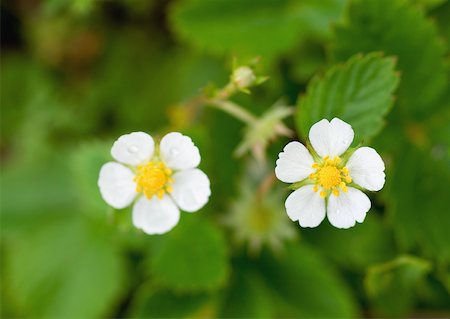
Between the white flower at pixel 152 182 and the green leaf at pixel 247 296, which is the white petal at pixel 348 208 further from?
the green leaf at pixel 247 296

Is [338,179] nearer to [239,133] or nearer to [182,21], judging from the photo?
[239,133]

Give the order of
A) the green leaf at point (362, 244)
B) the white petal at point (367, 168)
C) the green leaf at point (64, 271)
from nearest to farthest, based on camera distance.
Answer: the white petal at point (367, 168) → the green leaf at point (362, 244) → the green leaf at point (64, 271)

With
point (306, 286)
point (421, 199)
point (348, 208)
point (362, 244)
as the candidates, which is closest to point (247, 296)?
point (306, 286)

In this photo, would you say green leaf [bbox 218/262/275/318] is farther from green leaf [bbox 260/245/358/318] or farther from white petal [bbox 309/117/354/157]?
white petal [bbox 309/117/354/157]

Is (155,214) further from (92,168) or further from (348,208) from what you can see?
(92,168)

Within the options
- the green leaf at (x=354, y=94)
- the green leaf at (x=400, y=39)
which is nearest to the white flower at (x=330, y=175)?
the green leaf at (x=354, y=94)

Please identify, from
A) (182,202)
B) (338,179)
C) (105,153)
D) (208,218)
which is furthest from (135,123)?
(338,179)
